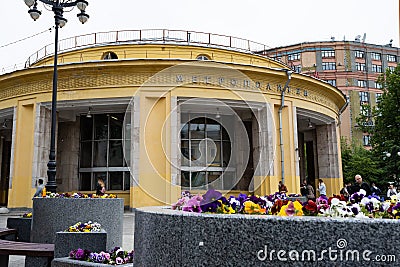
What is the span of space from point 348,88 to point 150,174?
188 feet

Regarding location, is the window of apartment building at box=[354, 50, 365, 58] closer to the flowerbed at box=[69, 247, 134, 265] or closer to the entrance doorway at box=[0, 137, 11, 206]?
the entrance doorway at box=[0, 137, 11, 206]

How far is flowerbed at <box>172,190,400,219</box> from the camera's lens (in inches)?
112

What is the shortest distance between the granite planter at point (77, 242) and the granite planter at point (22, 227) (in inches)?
139

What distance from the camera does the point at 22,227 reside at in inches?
339

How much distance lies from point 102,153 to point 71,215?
14.8 metres

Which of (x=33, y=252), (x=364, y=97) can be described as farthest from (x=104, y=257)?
(x=364, y=97)

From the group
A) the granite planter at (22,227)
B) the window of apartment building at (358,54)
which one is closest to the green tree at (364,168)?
the window of apartment building at (358,54)

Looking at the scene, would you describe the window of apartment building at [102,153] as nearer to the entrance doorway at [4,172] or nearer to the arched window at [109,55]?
the arched window at [109,55]

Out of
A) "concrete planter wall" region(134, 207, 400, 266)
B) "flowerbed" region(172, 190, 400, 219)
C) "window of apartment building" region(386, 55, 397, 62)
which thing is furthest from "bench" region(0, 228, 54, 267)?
"window of apartment building" region(386, 55, 397, 62)

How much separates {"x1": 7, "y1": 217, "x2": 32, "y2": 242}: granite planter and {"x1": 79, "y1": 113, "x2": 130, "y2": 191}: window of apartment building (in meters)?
12.3

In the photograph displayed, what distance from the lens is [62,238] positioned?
5465 mm

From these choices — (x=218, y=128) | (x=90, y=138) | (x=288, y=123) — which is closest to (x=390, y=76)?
(x=288, y=123)

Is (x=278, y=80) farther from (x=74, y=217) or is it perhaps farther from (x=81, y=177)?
(x=74, y=217)

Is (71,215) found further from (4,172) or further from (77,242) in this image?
(4,172)
